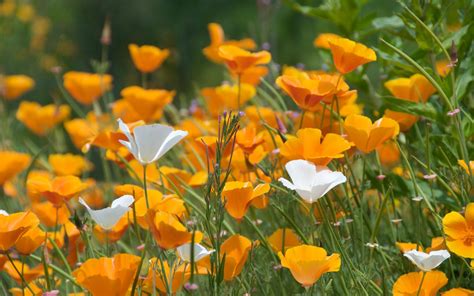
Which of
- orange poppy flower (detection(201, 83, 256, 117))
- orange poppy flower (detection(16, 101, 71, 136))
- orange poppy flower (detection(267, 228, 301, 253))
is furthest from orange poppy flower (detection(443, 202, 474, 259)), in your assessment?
orange poppy flower (detection(16, 101, 71, 136))

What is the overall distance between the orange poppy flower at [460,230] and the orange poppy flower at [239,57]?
0.60 m

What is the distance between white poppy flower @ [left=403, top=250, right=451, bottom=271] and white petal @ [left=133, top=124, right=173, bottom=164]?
0.40 metres

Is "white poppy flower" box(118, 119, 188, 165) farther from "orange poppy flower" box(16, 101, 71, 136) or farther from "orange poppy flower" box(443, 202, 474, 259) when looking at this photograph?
"orange poppy flower" box(16, 101, 71, 136)

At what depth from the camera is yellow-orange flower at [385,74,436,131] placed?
1.79m

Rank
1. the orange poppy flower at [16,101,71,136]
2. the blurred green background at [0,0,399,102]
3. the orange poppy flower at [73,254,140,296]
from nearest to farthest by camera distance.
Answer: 1. the orange poppy flower at [73,254,140,296]
2. the orange poppy flower at [16,101,71,136]
3. the blurred green background at [0,0,399,102]

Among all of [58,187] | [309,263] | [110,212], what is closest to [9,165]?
[58,187]

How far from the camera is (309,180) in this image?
1.30 m

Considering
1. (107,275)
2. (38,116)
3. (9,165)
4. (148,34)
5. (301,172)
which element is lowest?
(148,34)

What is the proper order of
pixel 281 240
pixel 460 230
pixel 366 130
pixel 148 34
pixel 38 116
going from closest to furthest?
pixel 460 230, pixel 366 130, pixel 281 240, pixel 38 116, pixel 148 34

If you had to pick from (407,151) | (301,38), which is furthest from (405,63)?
(301,38)

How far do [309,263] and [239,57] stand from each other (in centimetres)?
66

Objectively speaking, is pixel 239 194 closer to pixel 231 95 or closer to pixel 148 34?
pixel 231 95

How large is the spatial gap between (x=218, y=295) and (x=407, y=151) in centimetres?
73

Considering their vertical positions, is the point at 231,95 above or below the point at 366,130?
below
